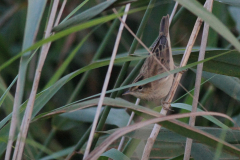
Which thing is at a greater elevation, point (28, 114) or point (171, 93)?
point (171, 93)

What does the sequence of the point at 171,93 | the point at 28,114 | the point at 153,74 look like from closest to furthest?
the point at 28,114 < the point at 171,93 < the point at 153,74

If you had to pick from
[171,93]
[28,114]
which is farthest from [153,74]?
[28,114]

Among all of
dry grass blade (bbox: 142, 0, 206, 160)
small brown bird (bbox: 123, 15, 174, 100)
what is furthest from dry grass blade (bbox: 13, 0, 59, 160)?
small brown bird (bbox: 123, 15, 174, 100)

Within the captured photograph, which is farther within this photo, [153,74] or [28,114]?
[153,74]

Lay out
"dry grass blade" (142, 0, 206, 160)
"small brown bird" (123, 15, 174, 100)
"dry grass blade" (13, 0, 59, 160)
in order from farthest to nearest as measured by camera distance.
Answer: "small brown bird" (123, 15, 174, 100) → "dry grass blade" (142, 0, 206, 160) → "dry grass blade" (13, 0, 59, 160)

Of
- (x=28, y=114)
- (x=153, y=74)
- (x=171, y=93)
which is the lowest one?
(x=28, y=114)

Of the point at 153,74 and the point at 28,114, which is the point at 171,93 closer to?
the point at 153,74

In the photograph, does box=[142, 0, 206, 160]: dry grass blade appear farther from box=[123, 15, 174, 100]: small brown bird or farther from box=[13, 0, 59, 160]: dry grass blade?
box=[13, 0, 59, 160]: dry grass blade

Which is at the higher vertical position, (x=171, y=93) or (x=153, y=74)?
(x=153, y=74)

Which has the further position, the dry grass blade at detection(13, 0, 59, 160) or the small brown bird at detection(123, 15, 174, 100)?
the small brown bird at detection(123, 15, 174, 100)

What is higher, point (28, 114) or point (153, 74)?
point (153, 74)

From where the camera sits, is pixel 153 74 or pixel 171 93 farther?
pixel 153 74

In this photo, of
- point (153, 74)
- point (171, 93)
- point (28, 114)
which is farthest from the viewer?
point (153, 74)

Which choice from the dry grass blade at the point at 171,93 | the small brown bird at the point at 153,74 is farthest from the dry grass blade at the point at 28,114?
the small brown bird at the point at 153,74
